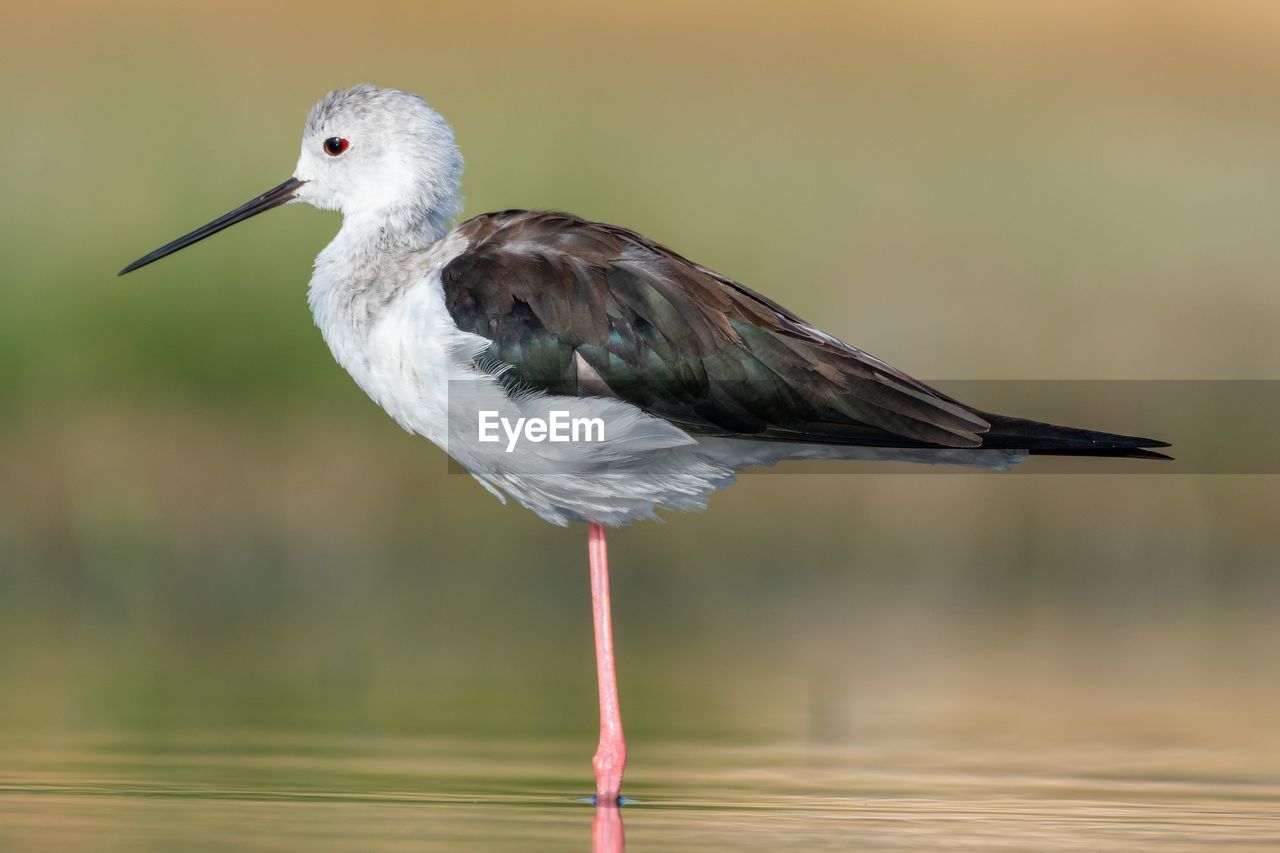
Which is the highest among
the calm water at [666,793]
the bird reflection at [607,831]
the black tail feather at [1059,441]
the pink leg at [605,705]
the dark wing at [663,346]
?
the dark wing at [663,346]

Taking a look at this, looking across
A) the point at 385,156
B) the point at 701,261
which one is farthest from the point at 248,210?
the point at 701,261

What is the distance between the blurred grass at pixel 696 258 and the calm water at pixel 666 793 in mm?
2346

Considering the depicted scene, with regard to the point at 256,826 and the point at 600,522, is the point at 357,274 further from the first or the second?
the point at 256,826

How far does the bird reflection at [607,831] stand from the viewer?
20.8ft

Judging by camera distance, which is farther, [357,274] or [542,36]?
[542,36]

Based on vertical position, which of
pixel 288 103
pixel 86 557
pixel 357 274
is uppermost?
pixel 288 103

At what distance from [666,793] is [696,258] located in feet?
22.5

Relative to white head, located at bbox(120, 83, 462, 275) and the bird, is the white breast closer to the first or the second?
the bird

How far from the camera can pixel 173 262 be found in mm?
13602

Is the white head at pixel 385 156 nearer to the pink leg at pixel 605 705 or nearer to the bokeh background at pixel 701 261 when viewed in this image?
the pink leg at pixel 605 705

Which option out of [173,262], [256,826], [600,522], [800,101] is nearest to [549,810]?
[256,826]

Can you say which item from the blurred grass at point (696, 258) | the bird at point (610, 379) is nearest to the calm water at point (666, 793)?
the bird at point (610, 379)

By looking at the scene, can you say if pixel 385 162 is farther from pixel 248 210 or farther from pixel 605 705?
pixel 605 705

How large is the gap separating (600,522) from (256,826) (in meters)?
2.22
